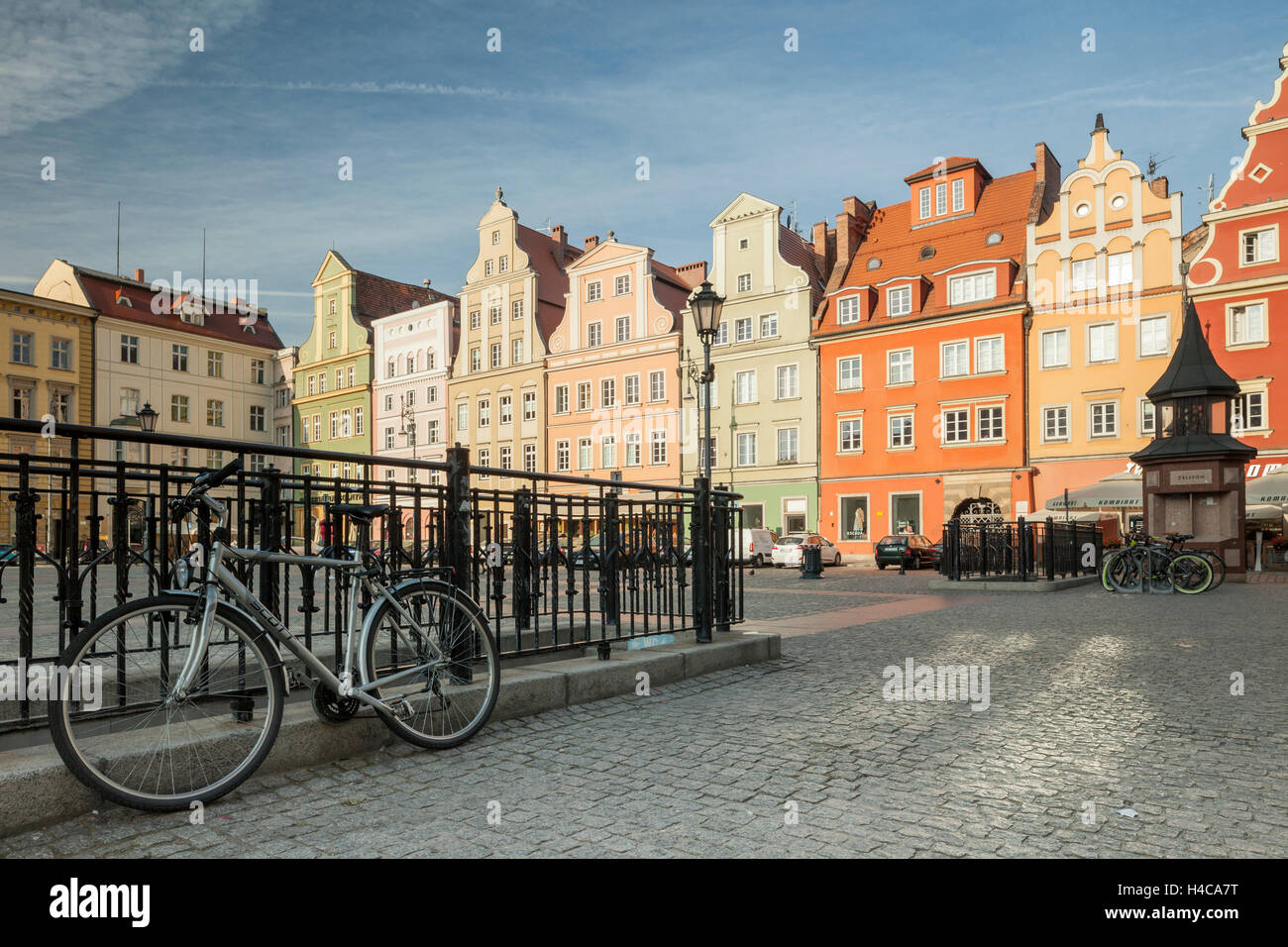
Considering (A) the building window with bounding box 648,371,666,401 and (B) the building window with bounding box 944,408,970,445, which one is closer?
(B) the building window with bounding box 944,408,970,445

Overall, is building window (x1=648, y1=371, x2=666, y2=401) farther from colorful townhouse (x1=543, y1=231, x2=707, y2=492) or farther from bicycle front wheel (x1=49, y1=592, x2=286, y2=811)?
bicycle front wheel (x1=49, y1=592, x2=286, y2=811)

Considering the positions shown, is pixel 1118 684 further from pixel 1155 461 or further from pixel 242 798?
pixel 1155 461

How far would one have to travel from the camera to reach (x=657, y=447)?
46000mm

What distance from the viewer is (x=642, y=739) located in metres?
5.23


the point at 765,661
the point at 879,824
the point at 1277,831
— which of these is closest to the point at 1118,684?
the point at 765,661

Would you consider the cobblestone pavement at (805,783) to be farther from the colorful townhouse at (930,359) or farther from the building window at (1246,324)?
the colorful townhouse at (930,359)

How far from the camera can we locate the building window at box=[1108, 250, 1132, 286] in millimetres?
34594

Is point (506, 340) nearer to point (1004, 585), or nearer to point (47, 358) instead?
point (47, 358)

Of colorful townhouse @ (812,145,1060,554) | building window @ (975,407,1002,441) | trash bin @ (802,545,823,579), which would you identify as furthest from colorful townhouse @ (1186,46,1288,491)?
trash bin @ (802,545,823,579)

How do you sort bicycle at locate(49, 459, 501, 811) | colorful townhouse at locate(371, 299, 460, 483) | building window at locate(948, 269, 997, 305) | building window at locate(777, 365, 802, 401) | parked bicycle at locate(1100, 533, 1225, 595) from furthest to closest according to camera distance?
colorful townhouse at locate(371, 299, 460, 483) < building window at locate(777, 365, 802, 401) < building window at locate(948, 269, 997, 305) < parked bicycle at locate(1100, 533, 1225, 595) < bicycle at locate(49, 459, 501, 811)

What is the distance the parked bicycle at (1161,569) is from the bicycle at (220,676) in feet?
55.9

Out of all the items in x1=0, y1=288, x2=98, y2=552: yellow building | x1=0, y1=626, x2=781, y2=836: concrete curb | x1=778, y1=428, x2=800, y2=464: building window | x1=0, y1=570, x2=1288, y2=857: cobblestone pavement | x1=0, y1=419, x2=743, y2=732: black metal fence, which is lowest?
x1=0, y1=570, x2=1288, y2=857: cobblestone pavement

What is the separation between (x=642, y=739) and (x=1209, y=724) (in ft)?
11.5

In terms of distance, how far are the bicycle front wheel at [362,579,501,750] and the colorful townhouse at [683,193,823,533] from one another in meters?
36.8
